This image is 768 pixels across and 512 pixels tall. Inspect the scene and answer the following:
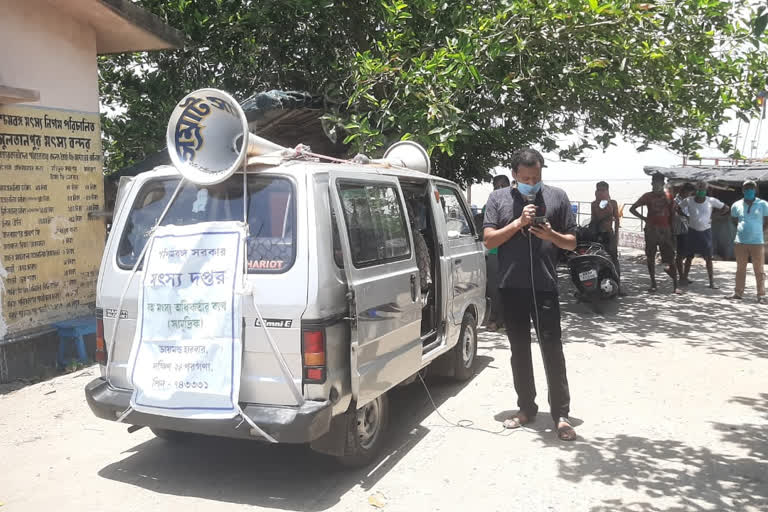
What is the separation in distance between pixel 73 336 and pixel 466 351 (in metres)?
3.94

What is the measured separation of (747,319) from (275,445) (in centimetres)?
702

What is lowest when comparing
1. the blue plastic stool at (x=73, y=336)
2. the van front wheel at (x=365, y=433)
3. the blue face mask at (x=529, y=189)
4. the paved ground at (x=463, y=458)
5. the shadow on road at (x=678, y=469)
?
the shadow on road at (x=678, y=469)

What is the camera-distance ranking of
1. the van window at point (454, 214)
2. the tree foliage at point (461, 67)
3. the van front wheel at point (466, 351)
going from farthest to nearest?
the tree foliage at point (461, 67)
the van front wheel at point (466, 351)
the van window at point (454, 214)

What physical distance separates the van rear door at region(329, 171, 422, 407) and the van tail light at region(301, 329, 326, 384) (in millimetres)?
276

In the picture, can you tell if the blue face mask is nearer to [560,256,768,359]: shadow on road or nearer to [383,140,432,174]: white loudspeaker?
[383,140,432,174]: white loudspeaker

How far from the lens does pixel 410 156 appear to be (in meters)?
6.31

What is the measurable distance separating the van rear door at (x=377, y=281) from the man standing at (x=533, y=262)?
2.10ft

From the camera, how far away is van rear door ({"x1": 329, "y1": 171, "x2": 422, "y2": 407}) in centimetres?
383

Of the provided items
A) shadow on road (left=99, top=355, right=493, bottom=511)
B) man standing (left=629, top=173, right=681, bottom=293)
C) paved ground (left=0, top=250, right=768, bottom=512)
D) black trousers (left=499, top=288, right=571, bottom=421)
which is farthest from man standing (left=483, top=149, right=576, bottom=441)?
man standing (left=629, top=173, right=681, bottom=293)

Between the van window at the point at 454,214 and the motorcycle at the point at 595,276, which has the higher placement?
the van window at the point at 454,214

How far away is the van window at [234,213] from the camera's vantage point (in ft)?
11.9

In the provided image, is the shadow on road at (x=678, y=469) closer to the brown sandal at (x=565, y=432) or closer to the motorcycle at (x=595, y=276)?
the brown sandal at (x=565, y=432)

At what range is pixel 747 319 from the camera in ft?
29.2

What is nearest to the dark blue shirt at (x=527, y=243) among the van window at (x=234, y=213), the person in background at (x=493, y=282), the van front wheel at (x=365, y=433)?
the van front wheel at (x=365, y=433)
